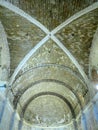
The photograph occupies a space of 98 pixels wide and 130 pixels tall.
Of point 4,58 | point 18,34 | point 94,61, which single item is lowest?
point 94,61

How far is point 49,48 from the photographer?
8930mm

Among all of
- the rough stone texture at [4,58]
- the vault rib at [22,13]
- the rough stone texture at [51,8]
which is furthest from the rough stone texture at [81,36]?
the rough stone texture at [4,58]

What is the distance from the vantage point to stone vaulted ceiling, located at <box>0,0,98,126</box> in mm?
7082

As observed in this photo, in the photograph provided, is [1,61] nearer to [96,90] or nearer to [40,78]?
[40,78]

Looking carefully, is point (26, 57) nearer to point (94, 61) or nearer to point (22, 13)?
point (22, 13)

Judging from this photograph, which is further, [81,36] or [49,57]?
[49,57]

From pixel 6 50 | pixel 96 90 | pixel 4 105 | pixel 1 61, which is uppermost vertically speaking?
pixel 6 50

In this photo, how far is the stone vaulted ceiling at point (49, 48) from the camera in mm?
7082

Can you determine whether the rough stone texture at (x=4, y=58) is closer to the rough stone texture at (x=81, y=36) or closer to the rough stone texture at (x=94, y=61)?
the rough stone texture at (x=81, y=36)

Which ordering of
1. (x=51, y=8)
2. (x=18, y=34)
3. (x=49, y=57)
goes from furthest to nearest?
1. (x=49, y=57)
2. (x=18, y=34)
3. (x=51, y=8)

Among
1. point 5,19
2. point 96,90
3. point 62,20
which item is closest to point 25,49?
point 5,19

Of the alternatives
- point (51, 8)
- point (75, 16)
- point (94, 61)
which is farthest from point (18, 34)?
point (94, 61)

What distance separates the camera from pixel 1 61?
847cm

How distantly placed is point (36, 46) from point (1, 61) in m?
2.16
